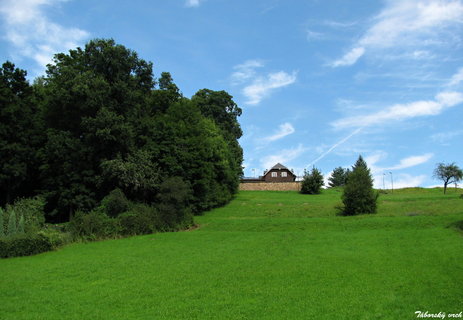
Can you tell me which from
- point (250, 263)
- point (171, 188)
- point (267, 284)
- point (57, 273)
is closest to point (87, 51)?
point (171, 188)

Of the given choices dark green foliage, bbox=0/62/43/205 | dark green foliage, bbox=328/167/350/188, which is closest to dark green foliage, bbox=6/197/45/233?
dark green foliage, bbox=0/62/43/205

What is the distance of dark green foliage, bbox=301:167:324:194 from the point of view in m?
64.8

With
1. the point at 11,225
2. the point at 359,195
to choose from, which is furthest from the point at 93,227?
the point at 359,195

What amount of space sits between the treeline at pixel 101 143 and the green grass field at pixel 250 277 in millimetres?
9257

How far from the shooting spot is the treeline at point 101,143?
116ft

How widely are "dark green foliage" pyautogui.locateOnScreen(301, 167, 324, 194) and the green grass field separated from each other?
3624 cm

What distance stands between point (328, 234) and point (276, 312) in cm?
1587

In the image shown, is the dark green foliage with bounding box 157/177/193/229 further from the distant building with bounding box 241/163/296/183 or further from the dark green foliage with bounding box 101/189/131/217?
the distant building with bounding box 241/163/296/183

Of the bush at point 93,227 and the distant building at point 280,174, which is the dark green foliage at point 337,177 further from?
the bush at point 93,227

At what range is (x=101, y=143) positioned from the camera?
3619 cm

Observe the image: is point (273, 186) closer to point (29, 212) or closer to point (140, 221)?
point (140, 221)

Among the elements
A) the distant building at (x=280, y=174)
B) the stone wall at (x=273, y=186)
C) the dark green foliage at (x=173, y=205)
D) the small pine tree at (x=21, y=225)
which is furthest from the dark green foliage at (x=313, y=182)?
the small pine tree at (x=21, y=225)

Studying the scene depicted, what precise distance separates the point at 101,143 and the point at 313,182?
3909 cm

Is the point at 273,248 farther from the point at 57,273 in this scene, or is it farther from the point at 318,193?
the point at 318,193
